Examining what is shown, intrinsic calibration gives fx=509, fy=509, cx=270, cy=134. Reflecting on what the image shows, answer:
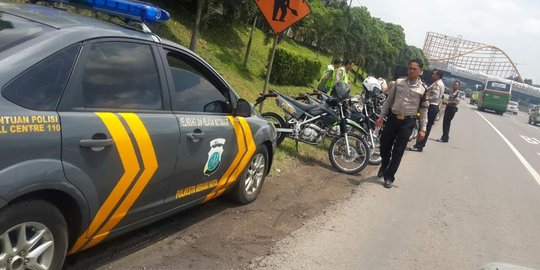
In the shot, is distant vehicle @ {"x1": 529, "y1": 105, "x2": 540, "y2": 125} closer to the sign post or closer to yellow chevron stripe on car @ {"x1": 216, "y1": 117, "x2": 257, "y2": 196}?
the sign post

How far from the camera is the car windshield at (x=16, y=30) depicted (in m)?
2.86

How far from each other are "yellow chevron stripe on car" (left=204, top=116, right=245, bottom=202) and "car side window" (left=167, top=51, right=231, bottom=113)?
15 centimetres

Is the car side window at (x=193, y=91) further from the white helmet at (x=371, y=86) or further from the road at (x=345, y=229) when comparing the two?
the white helmet at (x=371, y=86)

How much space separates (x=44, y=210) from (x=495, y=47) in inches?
7836

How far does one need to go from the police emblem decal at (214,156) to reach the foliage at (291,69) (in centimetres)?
1592

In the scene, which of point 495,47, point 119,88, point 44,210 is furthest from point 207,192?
point 495,47

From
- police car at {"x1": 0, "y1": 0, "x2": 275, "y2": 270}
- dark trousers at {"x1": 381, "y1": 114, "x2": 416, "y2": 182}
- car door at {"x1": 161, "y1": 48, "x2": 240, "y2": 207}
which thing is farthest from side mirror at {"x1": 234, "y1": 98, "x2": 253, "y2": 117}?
dark trousers at {"x1": 381, "y1": 114, "x2": 416, "y2": 182}

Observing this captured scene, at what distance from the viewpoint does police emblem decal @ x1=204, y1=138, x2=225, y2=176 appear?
171 inches

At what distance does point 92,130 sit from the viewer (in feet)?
9.89

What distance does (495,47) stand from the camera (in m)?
182

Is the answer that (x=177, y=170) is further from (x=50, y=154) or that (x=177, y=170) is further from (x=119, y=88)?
(x=50, y=154)

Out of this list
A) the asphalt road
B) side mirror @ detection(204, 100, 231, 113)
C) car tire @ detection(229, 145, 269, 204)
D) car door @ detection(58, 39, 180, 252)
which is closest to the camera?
car door @ detection(58, 39, 180, 252)

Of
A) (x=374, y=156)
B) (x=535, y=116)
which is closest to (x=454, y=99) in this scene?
(x=374, y=156)

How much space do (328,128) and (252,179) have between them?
3.45 meters
